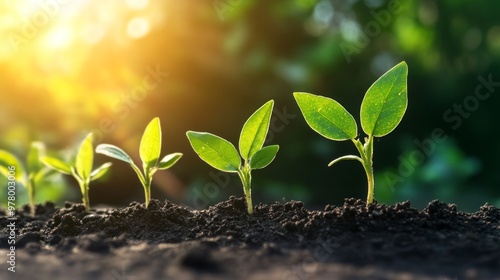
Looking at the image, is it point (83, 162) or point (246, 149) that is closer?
point (246, 149)

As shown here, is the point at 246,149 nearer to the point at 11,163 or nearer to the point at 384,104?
the point at 384,104

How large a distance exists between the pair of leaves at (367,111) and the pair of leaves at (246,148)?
110 mm

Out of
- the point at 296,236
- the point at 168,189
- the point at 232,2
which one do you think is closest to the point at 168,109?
the point at 168,189

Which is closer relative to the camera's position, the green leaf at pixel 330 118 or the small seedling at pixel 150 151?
the green leaf at pixel 330 118

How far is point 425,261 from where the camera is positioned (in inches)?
40.6

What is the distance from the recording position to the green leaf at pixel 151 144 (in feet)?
4.87

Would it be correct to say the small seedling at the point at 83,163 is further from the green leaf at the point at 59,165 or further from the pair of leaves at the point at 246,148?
the pair of leaves at the point at 246,148

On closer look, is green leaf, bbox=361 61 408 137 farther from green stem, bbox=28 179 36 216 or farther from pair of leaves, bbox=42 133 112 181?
green stem, bbox=28 179 36 216

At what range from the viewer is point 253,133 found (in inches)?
55.4

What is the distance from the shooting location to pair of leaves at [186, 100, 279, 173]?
1.39 m

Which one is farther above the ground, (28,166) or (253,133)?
(253,133)

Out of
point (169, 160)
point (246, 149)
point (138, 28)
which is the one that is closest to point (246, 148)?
point (246, 149)

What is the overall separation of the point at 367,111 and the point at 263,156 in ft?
0.90

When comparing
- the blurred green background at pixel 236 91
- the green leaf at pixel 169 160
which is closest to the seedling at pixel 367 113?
the green leaf at pixel 169 160
